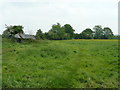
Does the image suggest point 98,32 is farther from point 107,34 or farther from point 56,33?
point 56,33

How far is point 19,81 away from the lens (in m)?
3.65

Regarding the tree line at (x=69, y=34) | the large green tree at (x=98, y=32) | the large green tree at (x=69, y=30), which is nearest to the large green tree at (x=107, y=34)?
the tree line at (x=69, y=34)

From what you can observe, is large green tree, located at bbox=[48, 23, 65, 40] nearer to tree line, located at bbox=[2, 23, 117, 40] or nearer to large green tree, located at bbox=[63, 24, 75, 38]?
tree line, located at bbox=[2, 23, 117, 40]

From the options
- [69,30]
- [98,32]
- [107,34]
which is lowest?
[107,34]

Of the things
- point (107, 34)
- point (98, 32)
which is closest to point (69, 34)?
point (98, 32)

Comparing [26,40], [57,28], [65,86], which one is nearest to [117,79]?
[65,86]

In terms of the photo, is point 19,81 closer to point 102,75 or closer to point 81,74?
point 81,74

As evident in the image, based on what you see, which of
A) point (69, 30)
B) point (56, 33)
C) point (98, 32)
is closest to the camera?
point (56, 33)

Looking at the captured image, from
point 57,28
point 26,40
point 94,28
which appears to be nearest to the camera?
point 26,40

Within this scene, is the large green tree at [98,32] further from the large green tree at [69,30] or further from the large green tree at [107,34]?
the large green tree at [69,30]

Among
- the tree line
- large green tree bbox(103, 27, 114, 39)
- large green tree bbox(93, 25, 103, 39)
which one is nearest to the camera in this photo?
the tree line

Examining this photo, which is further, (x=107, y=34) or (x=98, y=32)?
(x=98, y=32)

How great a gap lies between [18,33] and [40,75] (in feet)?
70.7

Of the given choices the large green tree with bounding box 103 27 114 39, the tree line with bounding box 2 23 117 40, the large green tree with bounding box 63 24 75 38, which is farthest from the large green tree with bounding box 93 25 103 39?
the large green tree with bounding box 63 24 75 38
